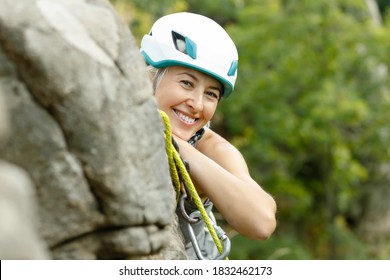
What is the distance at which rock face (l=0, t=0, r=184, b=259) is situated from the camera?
2307mm

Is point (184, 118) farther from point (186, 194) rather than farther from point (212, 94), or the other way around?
point (186, 194)

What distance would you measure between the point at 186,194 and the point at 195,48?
72 centimetres

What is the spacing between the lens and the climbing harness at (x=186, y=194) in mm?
3158

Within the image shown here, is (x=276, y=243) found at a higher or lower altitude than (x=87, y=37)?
lower

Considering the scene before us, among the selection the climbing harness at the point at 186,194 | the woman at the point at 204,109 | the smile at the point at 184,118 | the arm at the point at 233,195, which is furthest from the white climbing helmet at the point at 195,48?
the climbing harness at the point at 186,194

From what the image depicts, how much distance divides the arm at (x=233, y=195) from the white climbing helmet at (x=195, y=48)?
39cm

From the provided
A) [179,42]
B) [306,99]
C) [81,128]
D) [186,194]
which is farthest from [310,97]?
[81,128]

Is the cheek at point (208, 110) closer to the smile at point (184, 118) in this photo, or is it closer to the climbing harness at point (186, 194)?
the smile at point (184, 118)

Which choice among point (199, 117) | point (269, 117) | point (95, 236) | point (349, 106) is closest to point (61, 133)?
point (95, 236)

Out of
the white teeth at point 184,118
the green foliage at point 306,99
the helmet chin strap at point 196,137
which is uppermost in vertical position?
the white teeth at point 184,118
